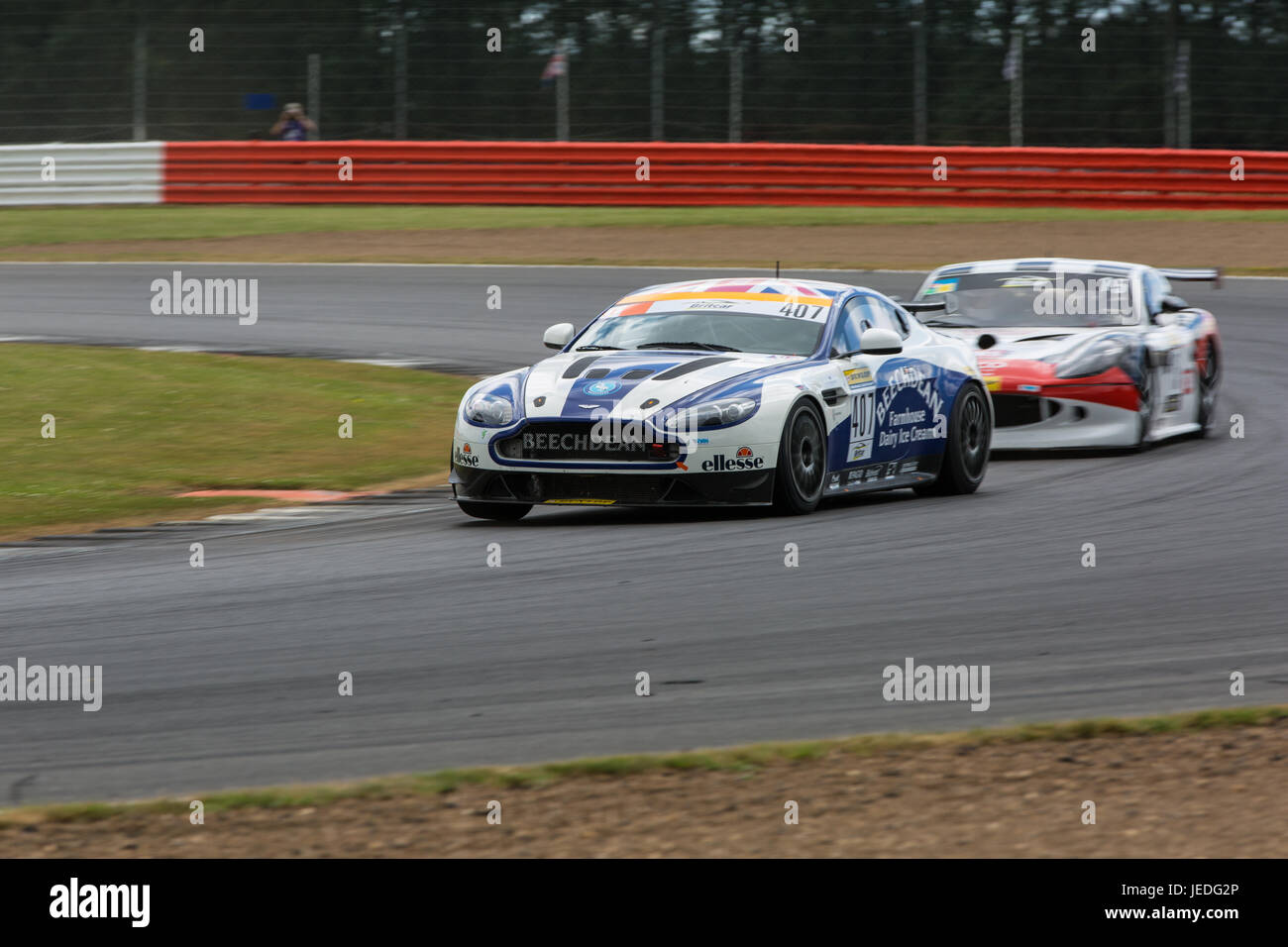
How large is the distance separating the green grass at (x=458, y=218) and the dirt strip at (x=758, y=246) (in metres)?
0.41

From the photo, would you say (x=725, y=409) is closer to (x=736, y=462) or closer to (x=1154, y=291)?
(x=736, y=462)

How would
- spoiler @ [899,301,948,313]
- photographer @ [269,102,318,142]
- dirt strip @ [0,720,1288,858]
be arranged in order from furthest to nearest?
photographer @ [269,102,318,142] < spoiler @ [899,301,948,313] < dirt strip @ [0,720,1288,858]

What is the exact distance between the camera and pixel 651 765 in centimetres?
561

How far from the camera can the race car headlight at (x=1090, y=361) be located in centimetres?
1278

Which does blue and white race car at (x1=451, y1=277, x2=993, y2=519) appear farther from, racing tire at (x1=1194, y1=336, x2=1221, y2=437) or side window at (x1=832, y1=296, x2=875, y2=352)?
racing tire at (x1=1194, y1=336, x2=1221, y2=437)

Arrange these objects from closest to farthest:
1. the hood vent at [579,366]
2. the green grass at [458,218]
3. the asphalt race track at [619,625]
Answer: the asphalt race track at [619,625]
the hood vent at [579,366]
the green grass at [458,218]

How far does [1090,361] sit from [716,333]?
3220 mm

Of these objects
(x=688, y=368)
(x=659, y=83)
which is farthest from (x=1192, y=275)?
(x=659, y=83)

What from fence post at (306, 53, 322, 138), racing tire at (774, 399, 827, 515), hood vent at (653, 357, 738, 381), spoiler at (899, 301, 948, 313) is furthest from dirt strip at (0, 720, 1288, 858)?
fence post at (306, 53, 322, 138)

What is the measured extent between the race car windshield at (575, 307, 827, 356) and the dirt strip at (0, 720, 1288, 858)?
511 cm

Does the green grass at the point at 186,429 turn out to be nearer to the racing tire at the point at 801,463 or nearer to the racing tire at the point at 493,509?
the racing tire at the point at 493,509

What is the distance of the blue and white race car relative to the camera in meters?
9.77

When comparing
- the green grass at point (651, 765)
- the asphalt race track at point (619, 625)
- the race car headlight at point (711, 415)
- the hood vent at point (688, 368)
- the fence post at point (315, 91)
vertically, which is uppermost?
the fence post at point (315, 91)

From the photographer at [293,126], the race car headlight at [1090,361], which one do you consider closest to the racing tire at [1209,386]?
the race car headlight at [1090,361]
